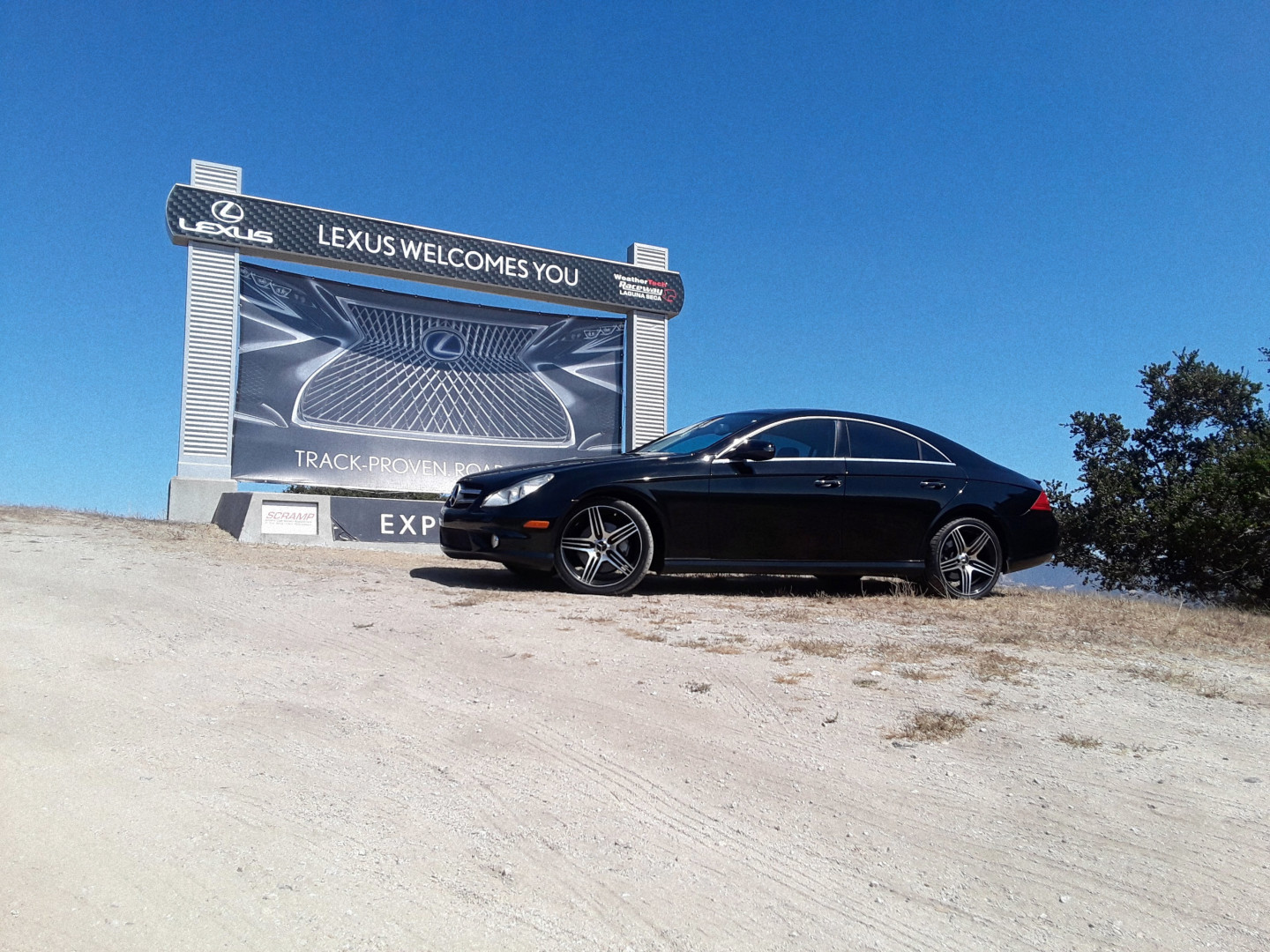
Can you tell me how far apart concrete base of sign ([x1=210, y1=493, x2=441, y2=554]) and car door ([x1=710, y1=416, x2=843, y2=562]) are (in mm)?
7749

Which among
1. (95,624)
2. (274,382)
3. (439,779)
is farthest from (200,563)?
(274,382)

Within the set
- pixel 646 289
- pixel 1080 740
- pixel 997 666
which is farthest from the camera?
pixel 646 289

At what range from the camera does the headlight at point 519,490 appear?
6.99 meters

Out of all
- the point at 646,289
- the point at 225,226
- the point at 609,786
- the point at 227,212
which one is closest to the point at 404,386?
the point at 225,226

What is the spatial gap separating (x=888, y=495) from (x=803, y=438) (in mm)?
826

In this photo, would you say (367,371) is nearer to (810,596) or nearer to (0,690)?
(810,596)

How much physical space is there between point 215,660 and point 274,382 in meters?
12.9

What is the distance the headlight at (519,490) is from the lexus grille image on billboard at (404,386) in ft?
33.7

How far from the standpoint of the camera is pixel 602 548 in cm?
700

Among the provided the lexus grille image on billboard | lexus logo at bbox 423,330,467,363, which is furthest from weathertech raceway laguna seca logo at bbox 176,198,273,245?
lexus logo at bbox 423,330,467,363

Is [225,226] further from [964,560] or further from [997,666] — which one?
[997,666]

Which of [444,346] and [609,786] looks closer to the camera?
[609,786]

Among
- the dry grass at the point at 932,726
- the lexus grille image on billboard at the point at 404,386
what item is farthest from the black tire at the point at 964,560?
the lexus grille image on billboard at the point at 404,386

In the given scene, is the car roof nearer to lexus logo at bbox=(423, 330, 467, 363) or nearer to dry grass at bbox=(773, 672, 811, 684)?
dry grass at bbox=(773, 672, 811, 684)
